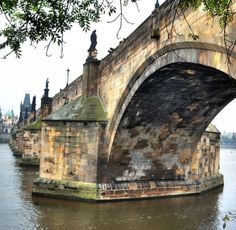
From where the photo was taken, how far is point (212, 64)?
8.49 meters

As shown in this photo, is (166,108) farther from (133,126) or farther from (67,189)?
(67,189)

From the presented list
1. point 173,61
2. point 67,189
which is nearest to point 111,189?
point 67,189

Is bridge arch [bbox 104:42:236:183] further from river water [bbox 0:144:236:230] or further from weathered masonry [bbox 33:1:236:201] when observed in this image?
river water [bbox 0:144:236:230]

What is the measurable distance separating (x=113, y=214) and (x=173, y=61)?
6143mm

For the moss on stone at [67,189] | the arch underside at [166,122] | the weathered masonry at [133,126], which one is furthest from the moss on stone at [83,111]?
the moss on stone at [67,189]

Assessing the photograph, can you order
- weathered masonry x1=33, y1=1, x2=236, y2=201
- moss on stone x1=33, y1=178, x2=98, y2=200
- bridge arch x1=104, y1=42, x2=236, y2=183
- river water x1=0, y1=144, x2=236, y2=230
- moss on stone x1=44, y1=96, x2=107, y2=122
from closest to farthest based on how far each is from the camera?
bridge arch x1=104, y1=42, x2=236, y2=183, river water x1=0, y1=144, x2=236, y2=230, weathered masonry x1=33, y1=1, x2=236, y2=201, moss on stone x1=33, y1=178, x2=98, y2=200, moss on stone x1=44, y1=96, x2=107, y2=122

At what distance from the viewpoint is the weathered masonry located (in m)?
13.2

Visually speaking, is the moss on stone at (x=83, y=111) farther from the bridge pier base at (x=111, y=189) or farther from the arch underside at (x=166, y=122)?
the bridge pier base at (x=111, y=189)

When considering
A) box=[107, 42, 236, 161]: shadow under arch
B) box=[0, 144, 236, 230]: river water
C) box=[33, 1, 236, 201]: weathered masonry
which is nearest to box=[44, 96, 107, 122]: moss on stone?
box=[33, 1, 236, 201]: weathered masonry

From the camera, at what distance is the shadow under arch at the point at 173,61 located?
8.13 meters

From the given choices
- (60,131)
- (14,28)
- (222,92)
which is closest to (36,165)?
(60,131)

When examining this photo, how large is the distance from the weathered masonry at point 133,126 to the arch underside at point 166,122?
36 millimetres

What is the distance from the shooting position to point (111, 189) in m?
15.8

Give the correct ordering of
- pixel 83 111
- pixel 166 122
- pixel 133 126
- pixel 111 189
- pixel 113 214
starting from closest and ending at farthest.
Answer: pixel 113 214
pixel 111 189
pixel 133 126
pixel 166 122
pixel 83 111
